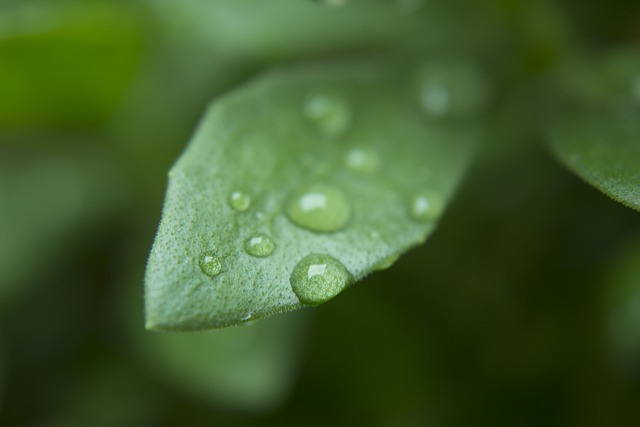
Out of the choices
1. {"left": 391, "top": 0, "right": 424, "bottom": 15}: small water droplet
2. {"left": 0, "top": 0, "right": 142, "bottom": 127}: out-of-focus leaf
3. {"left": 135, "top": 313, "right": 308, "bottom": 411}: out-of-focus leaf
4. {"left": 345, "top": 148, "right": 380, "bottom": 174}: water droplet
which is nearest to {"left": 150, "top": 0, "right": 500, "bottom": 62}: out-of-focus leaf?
{"left": 391, "top": 0, "right": 424, "bottom": 15}: small water droplet

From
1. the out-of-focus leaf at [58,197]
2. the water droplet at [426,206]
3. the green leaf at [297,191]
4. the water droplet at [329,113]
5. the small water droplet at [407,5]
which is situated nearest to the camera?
the green leaf at [297,191]

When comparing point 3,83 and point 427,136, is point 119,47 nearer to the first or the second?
point 3,83

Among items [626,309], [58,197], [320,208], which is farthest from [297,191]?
[58,197]

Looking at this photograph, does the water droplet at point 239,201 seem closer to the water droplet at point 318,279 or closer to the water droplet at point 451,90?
the water droplet at point 318,279

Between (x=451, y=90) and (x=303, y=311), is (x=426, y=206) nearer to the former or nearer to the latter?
(x=451, y=90)

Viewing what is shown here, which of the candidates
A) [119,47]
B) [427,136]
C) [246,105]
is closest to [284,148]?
[246,105]

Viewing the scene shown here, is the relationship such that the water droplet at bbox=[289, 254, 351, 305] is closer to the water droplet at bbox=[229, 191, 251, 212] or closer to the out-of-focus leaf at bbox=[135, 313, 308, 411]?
the water droplet at bbox=[229, 191, 251, 212]

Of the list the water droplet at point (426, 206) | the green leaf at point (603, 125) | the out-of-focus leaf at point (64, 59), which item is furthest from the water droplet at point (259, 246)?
the out-of-focus leaf at point (64, 59)
